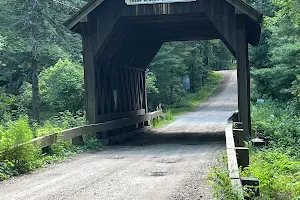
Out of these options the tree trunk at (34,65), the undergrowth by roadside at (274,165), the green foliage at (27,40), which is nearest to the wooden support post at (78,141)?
the undergrowth by roadside at (274,165)

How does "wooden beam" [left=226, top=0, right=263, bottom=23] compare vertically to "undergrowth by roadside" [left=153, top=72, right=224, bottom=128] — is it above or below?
above

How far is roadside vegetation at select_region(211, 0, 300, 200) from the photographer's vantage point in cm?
671

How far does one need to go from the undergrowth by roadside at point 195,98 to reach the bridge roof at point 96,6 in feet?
35.2

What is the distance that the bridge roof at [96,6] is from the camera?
1248 cm

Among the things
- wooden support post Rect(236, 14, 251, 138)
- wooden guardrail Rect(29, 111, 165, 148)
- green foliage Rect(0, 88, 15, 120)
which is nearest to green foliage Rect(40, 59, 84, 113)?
wooden guardrail Rect(29, 111, 165, 148)

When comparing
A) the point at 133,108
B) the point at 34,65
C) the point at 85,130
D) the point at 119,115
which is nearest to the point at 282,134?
the point at 119,115

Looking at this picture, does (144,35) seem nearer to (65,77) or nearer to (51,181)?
(65,77)

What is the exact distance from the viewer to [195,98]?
47.1m

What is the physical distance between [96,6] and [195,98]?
1358 inches

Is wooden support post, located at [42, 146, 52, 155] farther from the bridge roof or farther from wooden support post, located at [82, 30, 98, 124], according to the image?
the bridge roof

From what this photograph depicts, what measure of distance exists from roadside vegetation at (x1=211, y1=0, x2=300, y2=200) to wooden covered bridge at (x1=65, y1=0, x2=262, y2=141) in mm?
1285

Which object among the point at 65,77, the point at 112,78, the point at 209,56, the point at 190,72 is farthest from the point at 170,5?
the point at 209,56

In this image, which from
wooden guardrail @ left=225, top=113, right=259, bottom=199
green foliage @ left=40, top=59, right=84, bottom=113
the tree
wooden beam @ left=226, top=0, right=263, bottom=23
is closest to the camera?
wooden guardrail @ left=225, top=113, right=259, bottom=199

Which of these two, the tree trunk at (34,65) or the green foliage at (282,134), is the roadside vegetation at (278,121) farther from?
the tree trunk at (34,65)
